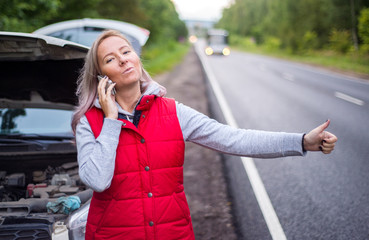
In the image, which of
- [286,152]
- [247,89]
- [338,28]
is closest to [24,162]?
[286,152]

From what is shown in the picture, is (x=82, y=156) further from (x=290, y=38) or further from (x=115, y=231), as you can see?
(x=290, y=38)

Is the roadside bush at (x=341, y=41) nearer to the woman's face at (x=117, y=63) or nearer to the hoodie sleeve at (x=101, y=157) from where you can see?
the woman's face at (x=117, y=63)

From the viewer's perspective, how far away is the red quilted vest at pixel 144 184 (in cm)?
161

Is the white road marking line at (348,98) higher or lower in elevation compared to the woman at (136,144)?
lower

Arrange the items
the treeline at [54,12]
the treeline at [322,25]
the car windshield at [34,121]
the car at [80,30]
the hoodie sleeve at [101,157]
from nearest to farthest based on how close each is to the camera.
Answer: the hoodie sleeve at [101,157] < the car windshield at [34,121] < the car at [80,30] < the treeline at [54,12] < the treeline at [322,25]

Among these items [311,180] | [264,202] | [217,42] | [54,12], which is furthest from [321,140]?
[217,42]

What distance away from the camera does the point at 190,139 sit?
184 centimetres

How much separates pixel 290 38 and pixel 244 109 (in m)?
30.0

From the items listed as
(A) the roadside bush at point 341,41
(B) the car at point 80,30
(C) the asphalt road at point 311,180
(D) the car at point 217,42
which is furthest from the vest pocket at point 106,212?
(D) the car at point 217,42

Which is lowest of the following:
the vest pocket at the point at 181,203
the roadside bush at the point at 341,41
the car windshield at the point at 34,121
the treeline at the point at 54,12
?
the vest pocket at the point at 181,203

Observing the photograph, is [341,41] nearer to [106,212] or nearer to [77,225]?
[77,225]

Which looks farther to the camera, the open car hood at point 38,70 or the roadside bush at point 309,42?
the roadside bush at point 309,42

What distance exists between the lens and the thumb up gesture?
154cm

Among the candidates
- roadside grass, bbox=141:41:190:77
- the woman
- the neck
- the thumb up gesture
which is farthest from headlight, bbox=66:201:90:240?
roadside grass, bbox=141:41:190:77
